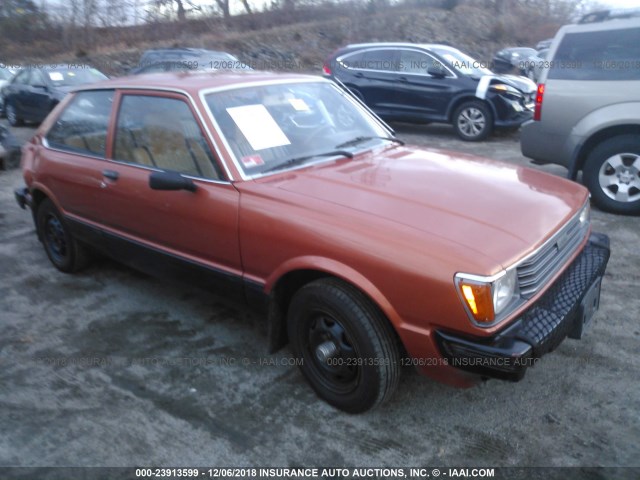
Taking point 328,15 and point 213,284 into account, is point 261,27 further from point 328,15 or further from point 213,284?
point 213,284

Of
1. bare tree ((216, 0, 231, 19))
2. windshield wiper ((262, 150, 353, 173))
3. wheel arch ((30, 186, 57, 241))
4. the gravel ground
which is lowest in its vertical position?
the gravel ground

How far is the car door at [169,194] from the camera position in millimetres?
3193

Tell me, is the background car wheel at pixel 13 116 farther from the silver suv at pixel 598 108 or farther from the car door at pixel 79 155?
the silver suv at pixel 598 108

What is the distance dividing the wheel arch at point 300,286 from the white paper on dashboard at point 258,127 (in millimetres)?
841

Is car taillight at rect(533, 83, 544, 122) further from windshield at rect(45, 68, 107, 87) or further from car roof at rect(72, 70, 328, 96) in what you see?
windshield at rect(45, 68, 107, 87)

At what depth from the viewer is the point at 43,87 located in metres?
12.1

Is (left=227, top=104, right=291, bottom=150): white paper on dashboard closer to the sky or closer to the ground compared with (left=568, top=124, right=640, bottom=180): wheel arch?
closer to the sky

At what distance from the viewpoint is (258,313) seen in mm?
3242

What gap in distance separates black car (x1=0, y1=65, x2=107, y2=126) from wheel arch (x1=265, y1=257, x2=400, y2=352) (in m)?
10.4

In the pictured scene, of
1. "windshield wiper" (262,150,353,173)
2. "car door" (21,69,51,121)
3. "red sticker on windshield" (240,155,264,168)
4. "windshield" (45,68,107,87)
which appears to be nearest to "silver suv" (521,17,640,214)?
"windshield wiper" (262,150,353,173)

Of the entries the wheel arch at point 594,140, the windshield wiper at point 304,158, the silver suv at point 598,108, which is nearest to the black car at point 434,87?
the silver suv at point 598,108

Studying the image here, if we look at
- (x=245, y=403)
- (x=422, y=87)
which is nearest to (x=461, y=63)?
(x=422, y=87)

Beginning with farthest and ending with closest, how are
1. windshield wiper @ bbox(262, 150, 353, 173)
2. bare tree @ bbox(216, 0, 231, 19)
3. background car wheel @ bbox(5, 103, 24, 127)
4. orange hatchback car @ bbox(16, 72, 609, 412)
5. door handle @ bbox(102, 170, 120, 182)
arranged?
bare tree @ bbox(216, 0, 231, 19) → background car wheel @ bbox(5, 103, 24, 127) → door handle @ bbox(102, 170, 120, 182) → windshield wiper @ bbox(262, 150, 353, 173) → orange hatchback car @ bbox(16, 72, 609, 412)

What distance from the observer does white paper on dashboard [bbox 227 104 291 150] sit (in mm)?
3318
